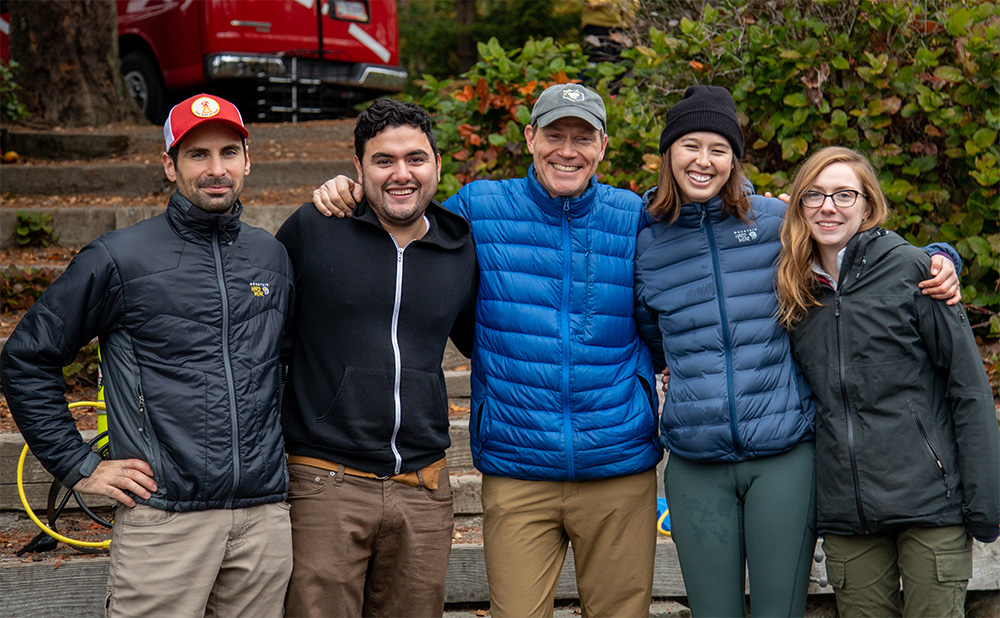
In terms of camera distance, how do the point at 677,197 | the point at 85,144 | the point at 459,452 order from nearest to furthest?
the point at 677,197 → the point at 459,452 → the point at 85,144

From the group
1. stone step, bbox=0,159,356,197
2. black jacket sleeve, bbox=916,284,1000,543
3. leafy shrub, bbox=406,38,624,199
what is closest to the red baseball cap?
black jacket sleeve, bbox=916,284,1000,543

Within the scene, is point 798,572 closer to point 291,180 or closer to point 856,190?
point 856,190

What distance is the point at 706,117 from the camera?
9.78 ft

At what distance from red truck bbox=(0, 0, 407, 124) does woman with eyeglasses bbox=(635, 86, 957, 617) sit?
6692 millimetres

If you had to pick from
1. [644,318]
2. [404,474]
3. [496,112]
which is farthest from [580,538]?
[496,112]

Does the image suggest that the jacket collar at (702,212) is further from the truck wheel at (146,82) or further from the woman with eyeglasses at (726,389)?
the truck wheel at (146,82)

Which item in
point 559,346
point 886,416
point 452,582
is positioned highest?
point 559,346

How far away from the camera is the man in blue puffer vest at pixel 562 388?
3004 millimetres

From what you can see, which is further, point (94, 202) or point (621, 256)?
point (94, 202)

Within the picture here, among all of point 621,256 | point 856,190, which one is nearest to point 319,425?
point 621,256

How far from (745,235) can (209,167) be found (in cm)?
174

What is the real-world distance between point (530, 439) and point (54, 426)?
57.1 inches

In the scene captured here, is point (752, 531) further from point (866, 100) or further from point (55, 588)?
point (866, 100)

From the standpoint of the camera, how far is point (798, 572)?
287cm
